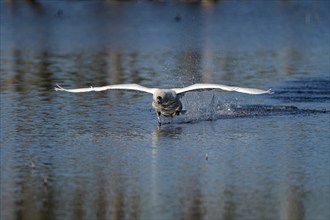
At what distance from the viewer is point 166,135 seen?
Result: 22.9m

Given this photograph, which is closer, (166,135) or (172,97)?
(166,135)

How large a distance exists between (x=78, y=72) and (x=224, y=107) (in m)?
10.8

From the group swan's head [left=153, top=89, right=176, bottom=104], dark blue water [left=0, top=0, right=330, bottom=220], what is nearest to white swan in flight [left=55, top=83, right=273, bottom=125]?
swan's head [left=153, top=89, right=176, bottom=104]

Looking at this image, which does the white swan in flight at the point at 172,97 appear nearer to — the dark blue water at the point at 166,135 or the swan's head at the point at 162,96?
the swan's head at the point at 162,96

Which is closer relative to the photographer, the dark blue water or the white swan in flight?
the dark blue water

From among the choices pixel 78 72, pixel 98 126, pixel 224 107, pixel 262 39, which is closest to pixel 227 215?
pixel 98 126

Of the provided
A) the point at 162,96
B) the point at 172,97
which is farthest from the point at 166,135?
the point at 172,97

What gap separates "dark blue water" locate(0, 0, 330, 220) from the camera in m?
17.0

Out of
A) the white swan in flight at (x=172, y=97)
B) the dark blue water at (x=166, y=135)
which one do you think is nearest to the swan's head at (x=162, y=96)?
the white swan in flight at (x=172, y=97)

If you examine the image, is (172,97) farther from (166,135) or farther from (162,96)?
(166,135)

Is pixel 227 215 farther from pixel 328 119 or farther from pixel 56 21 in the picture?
pixel 56 21

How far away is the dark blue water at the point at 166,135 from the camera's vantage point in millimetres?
16984

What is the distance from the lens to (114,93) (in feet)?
98.5

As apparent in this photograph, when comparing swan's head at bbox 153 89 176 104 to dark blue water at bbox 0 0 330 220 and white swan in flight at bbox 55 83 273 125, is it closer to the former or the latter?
white swan in flight at bbox 55 83 273 125
